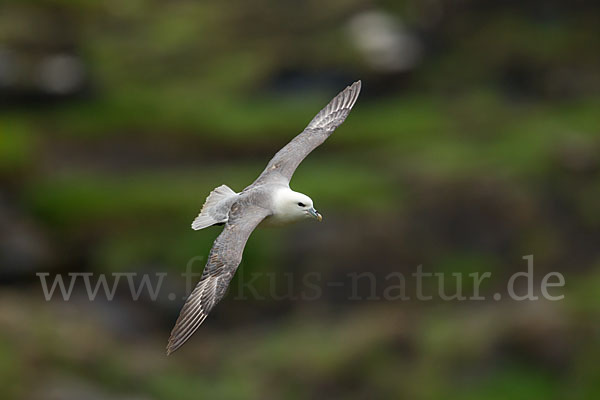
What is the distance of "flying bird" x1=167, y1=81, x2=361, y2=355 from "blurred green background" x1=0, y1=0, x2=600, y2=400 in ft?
21.8

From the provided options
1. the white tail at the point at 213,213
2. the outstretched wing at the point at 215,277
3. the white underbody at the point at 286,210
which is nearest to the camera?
the outstretched wing at the point at 215,277

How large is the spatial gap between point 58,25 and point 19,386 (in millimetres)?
13827

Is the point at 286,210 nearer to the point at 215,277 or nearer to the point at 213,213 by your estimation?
the point at 213,213

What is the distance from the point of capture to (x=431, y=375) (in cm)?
2253

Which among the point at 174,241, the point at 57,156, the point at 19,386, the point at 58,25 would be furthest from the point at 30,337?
the point at 58,25

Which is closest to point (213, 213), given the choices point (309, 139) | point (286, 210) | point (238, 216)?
Answer: point (238, 216)

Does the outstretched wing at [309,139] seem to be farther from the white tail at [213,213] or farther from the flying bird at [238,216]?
the white tail at [213,213]

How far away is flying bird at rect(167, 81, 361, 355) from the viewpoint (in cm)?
1323

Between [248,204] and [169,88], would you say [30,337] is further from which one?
[169,88]

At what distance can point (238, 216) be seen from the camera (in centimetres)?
1389

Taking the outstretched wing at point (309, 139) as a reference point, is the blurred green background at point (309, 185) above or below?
above

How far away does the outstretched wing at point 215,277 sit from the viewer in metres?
13.1

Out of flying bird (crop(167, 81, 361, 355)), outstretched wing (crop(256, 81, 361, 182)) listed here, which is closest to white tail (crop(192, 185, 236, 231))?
flying bird (crop(167, 81, 361, 355))

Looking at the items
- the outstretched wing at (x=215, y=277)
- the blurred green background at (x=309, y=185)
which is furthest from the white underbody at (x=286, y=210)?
the blurred green background at (x=309, y=185)
